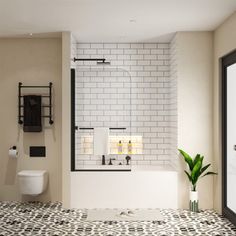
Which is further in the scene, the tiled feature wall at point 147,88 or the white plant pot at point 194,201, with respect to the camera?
the tiled feature wall at point 147,88

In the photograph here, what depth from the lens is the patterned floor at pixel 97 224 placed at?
16.2 feet

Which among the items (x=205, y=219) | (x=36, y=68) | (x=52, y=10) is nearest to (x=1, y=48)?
(x=36, y=68)

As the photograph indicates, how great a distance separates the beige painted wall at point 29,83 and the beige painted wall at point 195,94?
186 centimetres

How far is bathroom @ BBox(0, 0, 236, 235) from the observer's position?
243 inches

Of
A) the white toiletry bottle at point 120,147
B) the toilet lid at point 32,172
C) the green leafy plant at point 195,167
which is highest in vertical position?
the white toiletry bottle at point 120,147

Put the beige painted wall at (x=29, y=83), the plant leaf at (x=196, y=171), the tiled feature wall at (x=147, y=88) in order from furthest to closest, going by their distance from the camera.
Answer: the tiled feature wall at (x=147, y=88), the beige painted wall at (x=29, y=83), the plant leaf at (x=196, y=171)

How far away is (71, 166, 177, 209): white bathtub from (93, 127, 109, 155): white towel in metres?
0.31

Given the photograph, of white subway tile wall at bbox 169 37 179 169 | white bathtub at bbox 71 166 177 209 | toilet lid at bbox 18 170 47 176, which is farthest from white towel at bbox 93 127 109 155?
white subway tile wall at bbox 169 37 179 169

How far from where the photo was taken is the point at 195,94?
6.19m

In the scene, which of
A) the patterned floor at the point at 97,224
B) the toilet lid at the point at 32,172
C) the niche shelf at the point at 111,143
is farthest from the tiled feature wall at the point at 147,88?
the toilet lid at the point at 32,172

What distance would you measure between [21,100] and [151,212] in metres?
2.57

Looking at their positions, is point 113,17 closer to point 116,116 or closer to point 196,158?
point 116,116

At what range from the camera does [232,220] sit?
5.35 meters

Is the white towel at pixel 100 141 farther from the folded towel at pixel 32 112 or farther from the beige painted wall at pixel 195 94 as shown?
the beige painted wall at pixel 195 94
